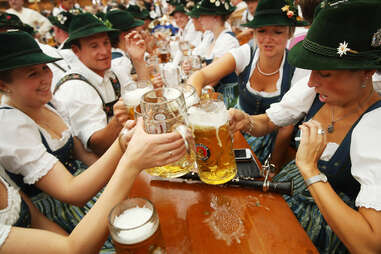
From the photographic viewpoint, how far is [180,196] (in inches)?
42.1

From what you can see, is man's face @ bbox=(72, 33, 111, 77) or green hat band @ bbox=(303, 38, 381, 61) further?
man's face @ bbox=(72, 33, 111, 77)

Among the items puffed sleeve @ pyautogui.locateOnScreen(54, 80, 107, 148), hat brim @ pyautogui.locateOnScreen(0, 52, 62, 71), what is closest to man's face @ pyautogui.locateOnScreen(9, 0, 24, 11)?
puffed sleeve @ pyautogui.locateOnScreen(54, 80, 107, 148)

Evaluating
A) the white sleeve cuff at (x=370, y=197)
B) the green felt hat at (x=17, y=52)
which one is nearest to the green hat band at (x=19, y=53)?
the green felt hat at (x=17, y=52)

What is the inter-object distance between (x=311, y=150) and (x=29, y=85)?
1623 millimetres

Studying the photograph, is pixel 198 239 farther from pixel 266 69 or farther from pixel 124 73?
pixel 124 73

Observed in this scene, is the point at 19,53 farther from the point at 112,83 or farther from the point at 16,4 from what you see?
the point at 16,4

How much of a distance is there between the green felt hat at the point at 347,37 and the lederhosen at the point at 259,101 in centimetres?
107

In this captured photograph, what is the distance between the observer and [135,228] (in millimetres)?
611

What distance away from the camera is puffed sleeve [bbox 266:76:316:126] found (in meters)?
1.46

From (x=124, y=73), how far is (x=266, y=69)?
5.05 ft

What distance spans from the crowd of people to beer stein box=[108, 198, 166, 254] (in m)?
0.16

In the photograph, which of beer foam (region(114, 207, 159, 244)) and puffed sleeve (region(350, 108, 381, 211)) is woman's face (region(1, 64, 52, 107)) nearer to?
beer foam (region(114, 207, 159, 244))

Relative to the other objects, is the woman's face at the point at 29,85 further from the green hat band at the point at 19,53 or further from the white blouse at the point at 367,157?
the white blouse at the point at 367,157

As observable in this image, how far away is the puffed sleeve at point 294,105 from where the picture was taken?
1.46m
